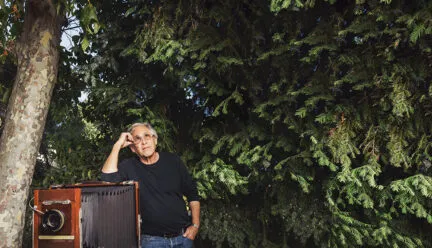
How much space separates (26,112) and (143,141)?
1.57 m

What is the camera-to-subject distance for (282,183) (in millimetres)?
4551

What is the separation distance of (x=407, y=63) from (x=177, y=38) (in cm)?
242

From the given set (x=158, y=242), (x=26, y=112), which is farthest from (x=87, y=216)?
(x=26, y=112)

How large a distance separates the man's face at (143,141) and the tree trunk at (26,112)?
1.38m

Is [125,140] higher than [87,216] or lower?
higher

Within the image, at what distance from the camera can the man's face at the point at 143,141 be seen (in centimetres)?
393

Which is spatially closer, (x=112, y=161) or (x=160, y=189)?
(x=160, y=189)

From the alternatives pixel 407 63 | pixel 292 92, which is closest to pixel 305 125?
pixel 292 92

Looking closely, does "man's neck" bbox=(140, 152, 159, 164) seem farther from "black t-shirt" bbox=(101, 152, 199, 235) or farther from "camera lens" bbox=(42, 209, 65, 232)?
"camera lens" bbox=(42, 209, 65, 232)

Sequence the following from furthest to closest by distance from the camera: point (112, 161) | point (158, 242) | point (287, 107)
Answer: point (287, 107)
point (112, 161)
point (158, 242)

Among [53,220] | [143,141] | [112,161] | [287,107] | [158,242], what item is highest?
[287,107]

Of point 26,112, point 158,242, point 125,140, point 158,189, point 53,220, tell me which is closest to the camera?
point 53,220

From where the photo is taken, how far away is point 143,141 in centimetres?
Answer: 397

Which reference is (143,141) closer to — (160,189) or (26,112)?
(160,189)
